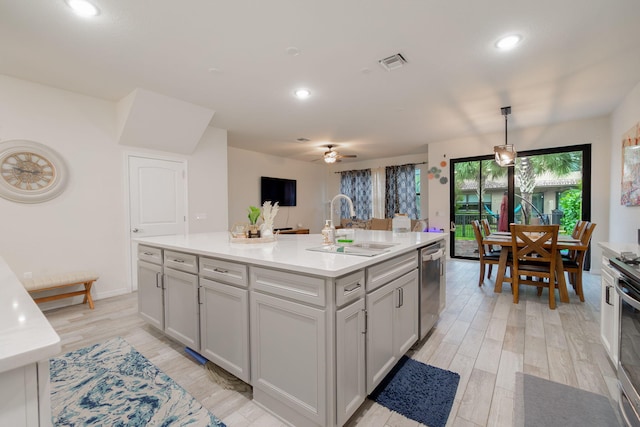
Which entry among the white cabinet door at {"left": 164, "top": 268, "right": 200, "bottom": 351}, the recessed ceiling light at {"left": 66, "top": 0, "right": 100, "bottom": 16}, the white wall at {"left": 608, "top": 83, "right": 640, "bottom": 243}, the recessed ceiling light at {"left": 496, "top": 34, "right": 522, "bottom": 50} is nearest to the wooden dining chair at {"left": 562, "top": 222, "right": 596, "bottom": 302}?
the white wall at {"left": 608, "top": 83, "right": 640, "bottom": 243}

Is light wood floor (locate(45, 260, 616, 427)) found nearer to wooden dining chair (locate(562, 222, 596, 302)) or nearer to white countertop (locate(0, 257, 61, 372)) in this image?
wooden dining chair (locate(562, 222, 596, 302))

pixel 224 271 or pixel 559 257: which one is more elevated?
pixel 224 271

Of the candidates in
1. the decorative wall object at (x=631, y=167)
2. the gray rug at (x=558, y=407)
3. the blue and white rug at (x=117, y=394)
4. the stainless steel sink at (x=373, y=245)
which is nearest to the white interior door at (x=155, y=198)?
the blue and white rug at (x=117, y=394)

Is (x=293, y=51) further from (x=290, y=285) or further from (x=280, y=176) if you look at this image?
(x=280, y=176)

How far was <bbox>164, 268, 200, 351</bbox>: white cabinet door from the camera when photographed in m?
2.07

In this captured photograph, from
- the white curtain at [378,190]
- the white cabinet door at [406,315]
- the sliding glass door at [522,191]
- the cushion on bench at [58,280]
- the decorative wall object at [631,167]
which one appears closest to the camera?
the white cabinet door at [406,315]

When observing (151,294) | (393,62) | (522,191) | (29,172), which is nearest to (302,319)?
(151,294)

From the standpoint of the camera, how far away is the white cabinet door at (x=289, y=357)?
1388 millimetres

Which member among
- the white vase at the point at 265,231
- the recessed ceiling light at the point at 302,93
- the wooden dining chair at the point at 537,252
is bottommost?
the wooden dining chair at the point at 537,252

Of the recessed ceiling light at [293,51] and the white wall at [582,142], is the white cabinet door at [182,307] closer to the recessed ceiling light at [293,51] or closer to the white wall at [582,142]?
the recessed ceiling light at [293,51]

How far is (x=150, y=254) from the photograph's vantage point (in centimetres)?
254

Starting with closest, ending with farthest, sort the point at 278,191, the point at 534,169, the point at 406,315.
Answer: the point at 406,315 < the point at 534,169 < the point at 278,191

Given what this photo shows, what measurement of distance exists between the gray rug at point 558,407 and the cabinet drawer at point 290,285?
52.0 inches

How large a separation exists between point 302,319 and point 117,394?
1408 mm
